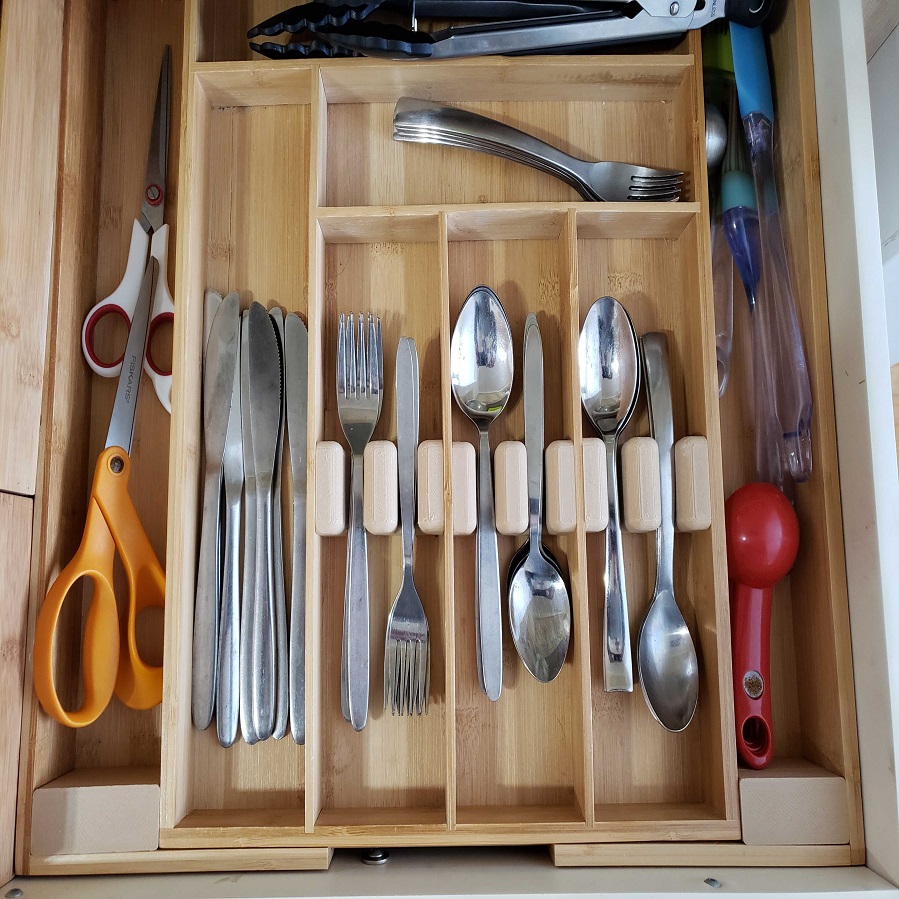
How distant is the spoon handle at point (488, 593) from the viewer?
0.84m

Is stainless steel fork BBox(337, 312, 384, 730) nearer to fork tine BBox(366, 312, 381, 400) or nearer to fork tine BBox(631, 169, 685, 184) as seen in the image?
fork tine BBox(366, 312, 381, 400)

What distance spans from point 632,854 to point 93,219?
3.00 ft

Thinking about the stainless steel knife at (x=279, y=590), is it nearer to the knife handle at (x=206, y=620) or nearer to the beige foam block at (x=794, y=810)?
Result: the knife handle at (x=206, y=620)

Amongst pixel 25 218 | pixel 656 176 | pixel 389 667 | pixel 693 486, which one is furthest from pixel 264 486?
pixel 656 176

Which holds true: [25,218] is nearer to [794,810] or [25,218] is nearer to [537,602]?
[537,602]

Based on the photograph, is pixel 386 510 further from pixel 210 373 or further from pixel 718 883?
pixel 718 883

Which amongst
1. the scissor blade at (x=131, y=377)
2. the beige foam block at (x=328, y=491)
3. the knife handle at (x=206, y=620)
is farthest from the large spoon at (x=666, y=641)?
the scissor blade at (x=131, y=377)

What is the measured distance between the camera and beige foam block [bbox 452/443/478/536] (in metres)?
0.83

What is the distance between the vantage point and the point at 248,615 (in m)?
0.84

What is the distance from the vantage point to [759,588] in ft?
2.74

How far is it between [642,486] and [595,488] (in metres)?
0.05

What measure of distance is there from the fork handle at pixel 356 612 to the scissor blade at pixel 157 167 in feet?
1.22

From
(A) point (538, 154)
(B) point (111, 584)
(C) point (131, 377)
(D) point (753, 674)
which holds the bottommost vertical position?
(D) point (753, 674)

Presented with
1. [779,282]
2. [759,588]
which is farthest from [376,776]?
[779,282]
